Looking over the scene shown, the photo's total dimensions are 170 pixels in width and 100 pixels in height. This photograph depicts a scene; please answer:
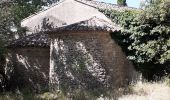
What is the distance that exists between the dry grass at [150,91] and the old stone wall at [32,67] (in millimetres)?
7309

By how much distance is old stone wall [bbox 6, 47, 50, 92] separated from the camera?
2519 cm

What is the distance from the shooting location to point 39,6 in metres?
43.8

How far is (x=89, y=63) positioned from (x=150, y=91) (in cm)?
427

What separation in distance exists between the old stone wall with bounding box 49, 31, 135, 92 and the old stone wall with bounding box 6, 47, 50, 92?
3.17 metres

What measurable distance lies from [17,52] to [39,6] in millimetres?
18215

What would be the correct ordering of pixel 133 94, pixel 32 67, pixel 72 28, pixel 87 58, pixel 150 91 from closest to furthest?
pixel 133 94, pixel 150 91, pixel 87 58, pixel 72 28, pixel 32 67

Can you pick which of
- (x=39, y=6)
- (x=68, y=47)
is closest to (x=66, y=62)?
(x=68, y=47)

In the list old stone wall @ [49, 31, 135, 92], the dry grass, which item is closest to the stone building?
old stone wall @ [49, 31, 135, 92]

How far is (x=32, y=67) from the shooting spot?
2538 centimetres

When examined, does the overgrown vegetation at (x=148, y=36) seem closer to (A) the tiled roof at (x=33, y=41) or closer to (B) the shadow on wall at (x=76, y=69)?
(B) the shadow on wall at (x=76, y=69)

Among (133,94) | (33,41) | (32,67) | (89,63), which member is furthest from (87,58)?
(33,41)

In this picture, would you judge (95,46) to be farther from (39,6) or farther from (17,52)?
(39,6)

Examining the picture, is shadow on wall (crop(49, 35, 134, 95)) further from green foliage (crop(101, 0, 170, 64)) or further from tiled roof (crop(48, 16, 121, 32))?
green foliage (crop(101, 0, 170, 64))

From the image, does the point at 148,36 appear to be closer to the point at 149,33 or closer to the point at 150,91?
the point at 149,33
